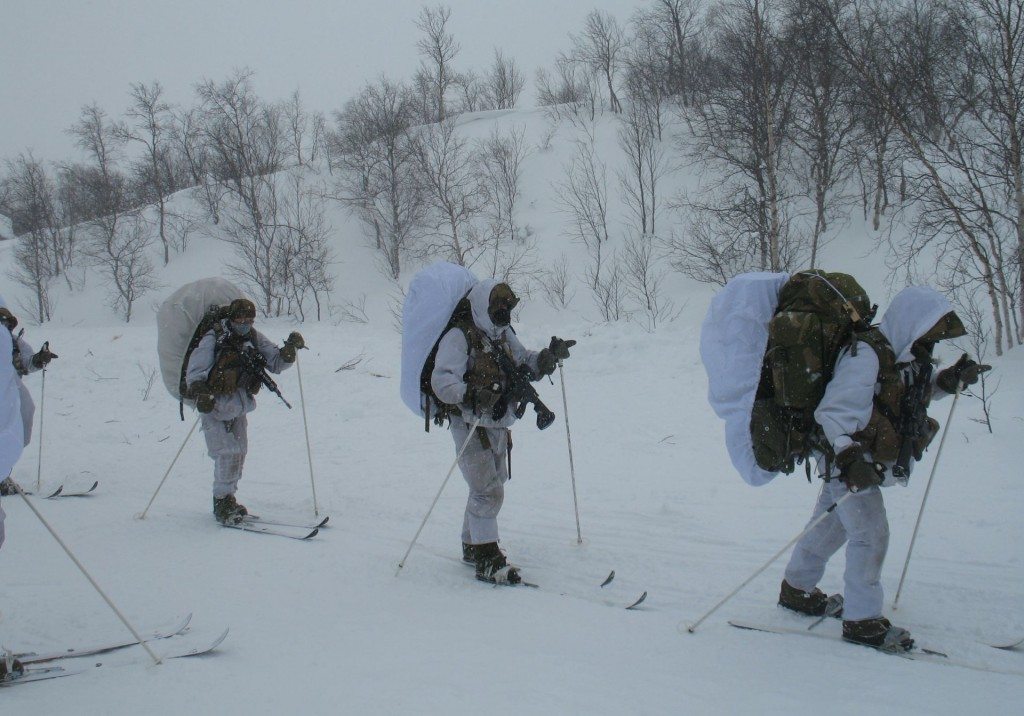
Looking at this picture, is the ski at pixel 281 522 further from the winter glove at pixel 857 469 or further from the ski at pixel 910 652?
the winter glove at pixel 857 469

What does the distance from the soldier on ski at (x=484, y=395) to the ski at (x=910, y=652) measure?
1.54m

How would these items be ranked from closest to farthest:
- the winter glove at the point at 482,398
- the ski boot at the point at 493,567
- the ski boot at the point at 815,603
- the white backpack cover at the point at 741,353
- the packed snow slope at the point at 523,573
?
1. the packed snow slope at the point at 523,573
2. the white backpack cover at the point at 741,353
3. the ski boot at the point at 815,603
4. the winter glove at the point at 482,398
5. the ski boot at the point at 493,567

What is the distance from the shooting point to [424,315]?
14.1 feet

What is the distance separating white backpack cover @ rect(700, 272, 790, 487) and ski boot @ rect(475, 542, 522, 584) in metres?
1.73

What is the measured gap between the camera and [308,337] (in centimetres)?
1374

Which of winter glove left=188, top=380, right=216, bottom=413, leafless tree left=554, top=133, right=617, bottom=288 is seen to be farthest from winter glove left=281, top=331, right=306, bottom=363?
leafless tree left=554, top=133, right=617, bottom=288

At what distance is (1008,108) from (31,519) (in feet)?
46.4

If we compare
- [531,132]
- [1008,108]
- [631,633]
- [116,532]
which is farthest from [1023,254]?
[531,132]

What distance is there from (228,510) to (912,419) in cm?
536

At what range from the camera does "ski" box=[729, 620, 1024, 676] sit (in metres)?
2.92

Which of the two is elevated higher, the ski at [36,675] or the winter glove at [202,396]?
the winter glove at [202,396]

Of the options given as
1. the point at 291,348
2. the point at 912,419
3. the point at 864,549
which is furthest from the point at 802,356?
the point at 291,348

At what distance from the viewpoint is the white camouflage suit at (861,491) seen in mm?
3012

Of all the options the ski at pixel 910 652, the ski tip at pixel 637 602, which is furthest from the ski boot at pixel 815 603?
the ski tip at pixel 637 602
